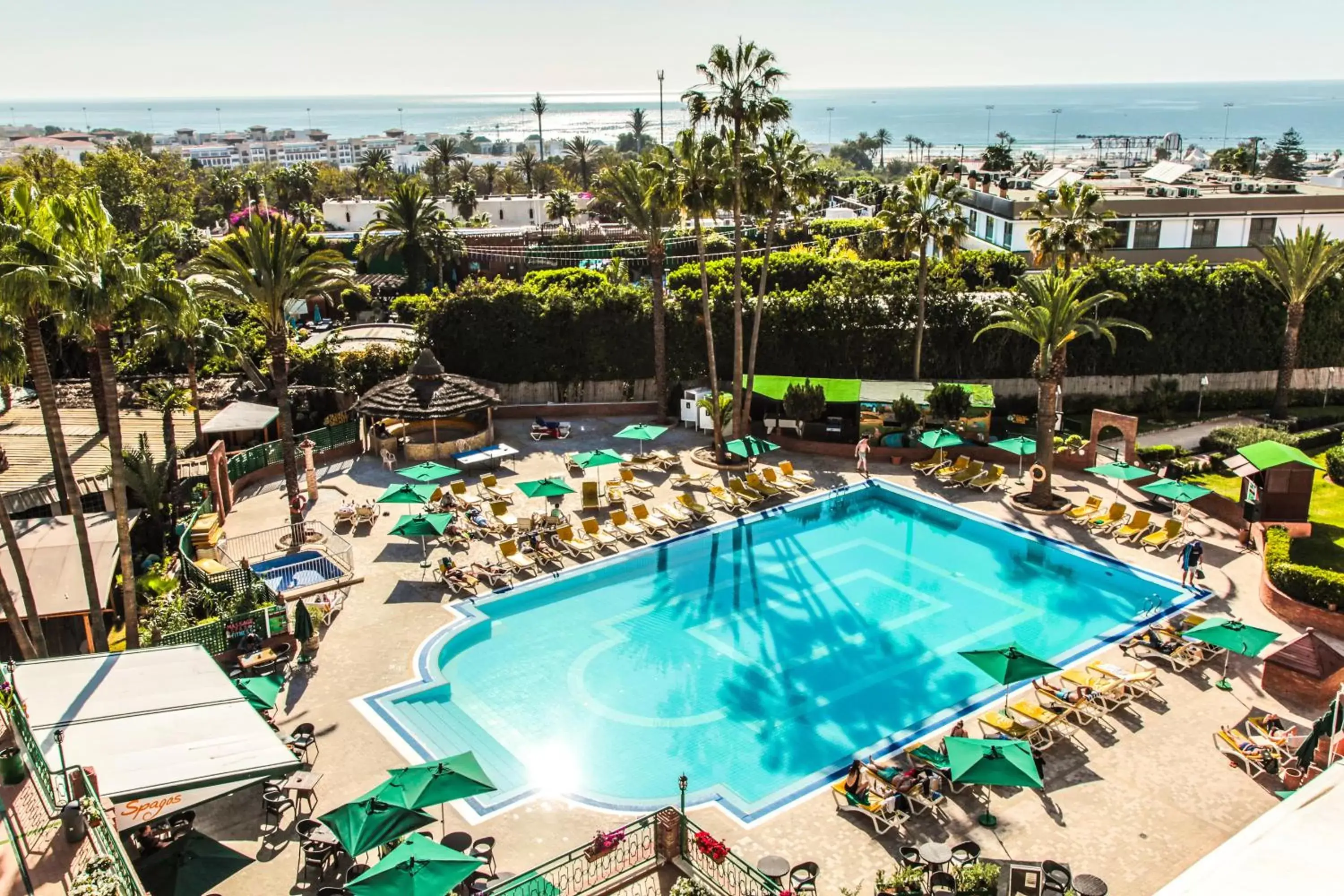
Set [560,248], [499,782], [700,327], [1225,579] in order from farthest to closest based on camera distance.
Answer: [560,248], [700,327], [1225,579], [499,782]

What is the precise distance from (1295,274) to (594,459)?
26719 mm

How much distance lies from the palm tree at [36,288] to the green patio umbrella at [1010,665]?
704 inches

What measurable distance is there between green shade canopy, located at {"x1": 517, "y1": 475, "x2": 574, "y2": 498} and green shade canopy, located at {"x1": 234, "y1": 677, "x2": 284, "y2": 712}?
1062cm

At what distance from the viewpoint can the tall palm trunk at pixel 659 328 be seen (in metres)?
36.1

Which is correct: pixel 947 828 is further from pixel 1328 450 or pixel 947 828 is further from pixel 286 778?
pixel 1328 450

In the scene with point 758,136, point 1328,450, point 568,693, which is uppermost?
point 758,136

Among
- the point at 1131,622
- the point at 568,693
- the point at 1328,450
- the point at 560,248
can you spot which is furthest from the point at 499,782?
the point at 560,248

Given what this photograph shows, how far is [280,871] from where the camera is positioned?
49.3ft

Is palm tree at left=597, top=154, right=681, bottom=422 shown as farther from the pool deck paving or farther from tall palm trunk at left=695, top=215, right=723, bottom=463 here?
the pool deck paving

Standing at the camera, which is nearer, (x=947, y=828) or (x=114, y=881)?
(x=114, y=881)

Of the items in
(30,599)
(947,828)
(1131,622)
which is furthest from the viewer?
(1131,622)

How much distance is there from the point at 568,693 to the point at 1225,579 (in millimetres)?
16817

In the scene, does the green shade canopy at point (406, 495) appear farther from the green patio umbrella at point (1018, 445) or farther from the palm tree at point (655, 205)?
the green patio umbrella at point (1018, 445)

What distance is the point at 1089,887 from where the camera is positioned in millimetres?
13656
